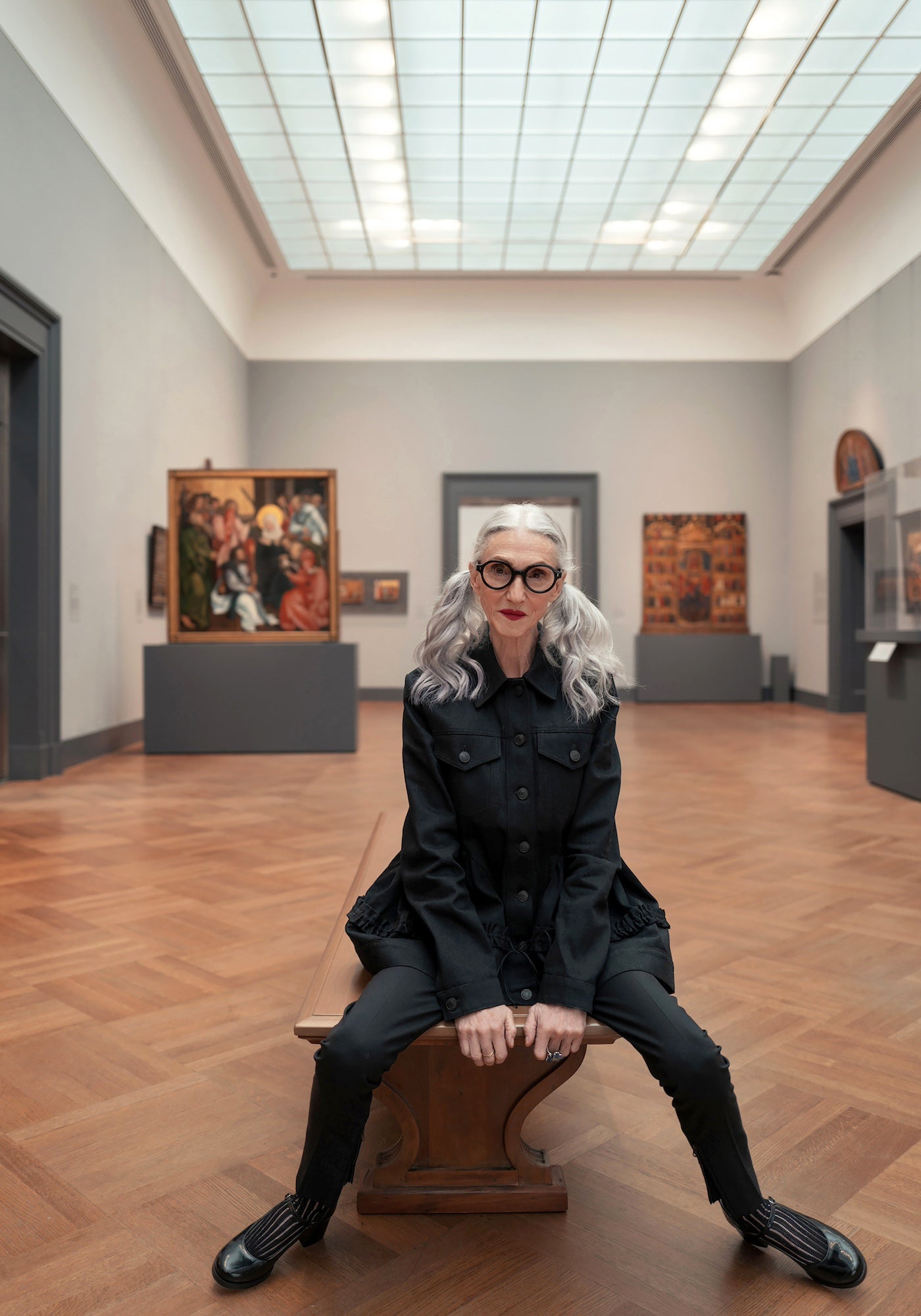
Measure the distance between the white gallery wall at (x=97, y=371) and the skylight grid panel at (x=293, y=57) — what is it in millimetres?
2111

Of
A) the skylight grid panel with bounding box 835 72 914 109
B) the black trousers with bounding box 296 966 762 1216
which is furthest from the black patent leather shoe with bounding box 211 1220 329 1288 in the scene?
the skylight grid panel with bounding box 835 72 914 109

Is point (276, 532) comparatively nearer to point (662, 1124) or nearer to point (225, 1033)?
point (225, 1033)

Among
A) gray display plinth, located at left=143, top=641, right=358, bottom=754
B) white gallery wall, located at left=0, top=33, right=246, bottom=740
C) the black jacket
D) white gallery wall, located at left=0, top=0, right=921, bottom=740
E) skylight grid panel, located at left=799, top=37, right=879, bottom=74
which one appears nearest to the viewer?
the black jacket

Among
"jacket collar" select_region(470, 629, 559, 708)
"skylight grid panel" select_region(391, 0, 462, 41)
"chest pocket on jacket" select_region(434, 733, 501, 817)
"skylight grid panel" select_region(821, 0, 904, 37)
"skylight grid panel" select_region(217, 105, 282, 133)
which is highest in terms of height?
"skylight grid panel" select_region(217, 105, 282, 133)

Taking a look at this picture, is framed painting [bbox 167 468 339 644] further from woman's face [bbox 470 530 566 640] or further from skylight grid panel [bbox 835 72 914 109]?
woman's face [bbox 470 530 566 640]

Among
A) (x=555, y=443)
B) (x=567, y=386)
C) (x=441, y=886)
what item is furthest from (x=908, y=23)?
(x=441, y=886)

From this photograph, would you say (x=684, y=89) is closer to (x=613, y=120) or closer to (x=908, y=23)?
(x=613, y=120)

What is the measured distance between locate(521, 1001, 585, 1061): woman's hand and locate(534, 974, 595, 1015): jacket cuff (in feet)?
0.04

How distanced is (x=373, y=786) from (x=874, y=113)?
32.5ft

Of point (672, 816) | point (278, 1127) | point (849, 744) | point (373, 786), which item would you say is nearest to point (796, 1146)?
point (278, 1127)

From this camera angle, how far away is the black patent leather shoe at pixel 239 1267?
2.03m

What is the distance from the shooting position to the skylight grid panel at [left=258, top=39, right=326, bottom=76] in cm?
1038

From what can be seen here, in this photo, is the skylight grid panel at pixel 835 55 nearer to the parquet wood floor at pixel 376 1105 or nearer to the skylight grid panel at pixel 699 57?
the skylight grid panel at pixel 699 57

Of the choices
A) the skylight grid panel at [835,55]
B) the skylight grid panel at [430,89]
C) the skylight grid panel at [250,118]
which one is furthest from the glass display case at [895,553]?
the skylight grid panel at [250,118]
